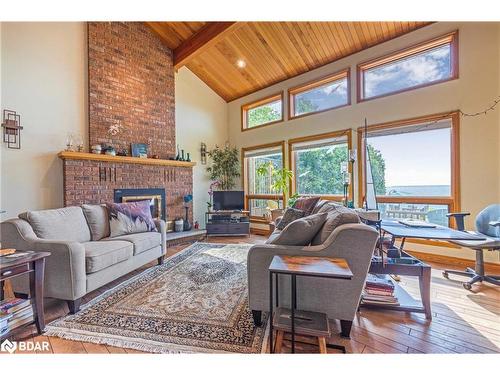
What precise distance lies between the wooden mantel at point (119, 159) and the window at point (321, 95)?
2.69 metres

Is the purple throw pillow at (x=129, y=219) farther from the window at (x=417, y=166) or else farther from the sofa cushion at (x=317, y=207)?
the window at (x=417, y=166)

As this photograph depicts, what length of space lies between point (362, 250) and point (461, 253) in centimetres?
270

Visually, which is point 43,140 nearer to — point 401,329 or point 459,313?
point 401,329

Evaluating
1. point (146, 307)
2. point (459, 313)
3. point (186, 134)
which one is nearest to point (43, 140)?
point (186, 134)

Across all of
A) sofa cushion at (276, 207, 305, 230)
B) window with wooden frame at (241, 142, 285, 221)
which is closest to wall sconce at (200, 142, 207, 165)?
window with wooden frame at (241, 142, 285, 221)

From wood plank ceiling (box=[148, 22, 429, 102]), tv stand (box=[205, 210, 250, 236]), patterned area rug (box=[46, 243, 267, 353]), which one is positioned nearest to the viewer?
patterned area rug (box=[46, 243, 267, 353])

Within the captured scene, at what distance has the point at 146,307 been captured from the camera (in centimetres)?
211

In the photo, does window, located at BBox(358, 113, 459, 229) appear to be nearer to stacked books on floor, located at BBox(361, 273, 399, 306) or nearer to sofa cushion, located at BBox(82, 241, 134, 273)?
stacked books on floor, located at BBox(361, 273, 399, 306)

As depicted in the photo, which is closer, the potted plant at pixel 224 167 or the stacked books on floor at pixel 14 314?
the stacked books on floor at pixel 14 314

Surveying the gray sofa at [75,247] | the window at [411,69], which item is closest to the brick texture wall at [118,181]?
the gray sofa at [75,247]

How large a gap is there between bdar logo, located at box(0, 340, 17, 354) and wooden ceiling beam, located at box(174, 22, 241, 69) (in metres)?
4.35

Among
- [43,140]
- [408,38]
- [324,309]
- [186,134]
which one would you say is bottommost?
[324,309]

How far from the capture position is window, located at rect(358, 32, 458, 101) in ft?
10.8

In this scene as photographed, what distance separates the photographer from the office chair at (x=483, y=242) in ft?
7.92
